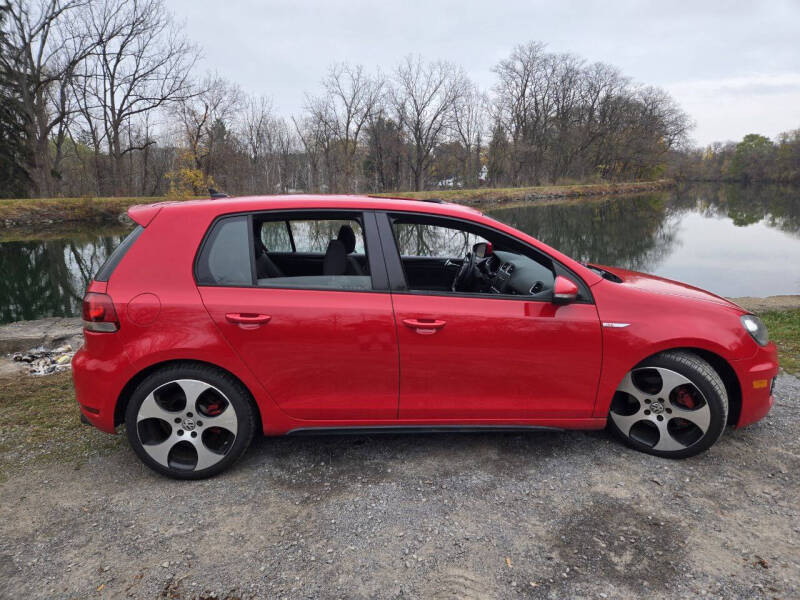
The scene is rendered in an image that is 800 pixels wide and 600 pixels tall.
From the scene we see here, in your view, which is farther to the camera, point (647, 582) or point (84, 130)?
point (84, 130)

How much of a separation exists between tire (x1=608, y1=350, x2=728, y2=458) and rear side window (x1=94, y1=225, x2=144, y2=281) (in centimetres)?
316

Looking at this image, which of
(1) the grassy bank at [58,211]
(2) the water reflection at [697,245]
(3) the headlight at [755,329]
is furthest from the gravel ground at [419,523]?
(1) the grassy bank at [58,211]

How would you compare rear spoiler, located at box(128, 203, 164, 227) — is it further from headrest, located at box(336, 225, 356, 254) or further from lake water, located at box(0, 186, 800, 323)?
lake water, located at box(0, 186, 800, 323)

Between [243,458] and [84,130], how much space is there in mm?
44985

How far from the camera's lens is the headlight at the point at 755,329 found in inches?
123

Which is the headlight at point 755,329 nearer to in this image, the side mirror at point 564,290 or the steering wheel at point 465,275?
Answer: the side mirror at point 564,290

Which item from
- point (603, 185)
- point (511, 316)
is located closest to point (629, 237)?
point (511, 316)

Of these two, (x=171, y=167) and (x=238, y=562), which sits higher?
(x=171, y=167)

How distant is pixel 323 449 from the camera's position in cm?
335

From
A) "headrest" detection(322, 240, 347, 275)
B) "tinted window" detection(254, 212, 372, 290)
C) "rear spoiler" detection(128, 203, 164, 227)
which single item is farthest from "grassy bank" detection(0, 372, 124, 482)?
"headrest" detection(322, 240, 347, 275)

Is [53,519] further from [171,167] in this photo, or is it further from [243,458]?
[171,167]

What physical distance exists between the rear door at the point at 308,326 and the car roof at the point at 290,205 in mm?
71

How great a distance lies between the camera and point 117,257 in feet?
9.48

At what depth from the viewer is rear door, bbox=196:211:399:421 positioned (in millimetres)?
2795
